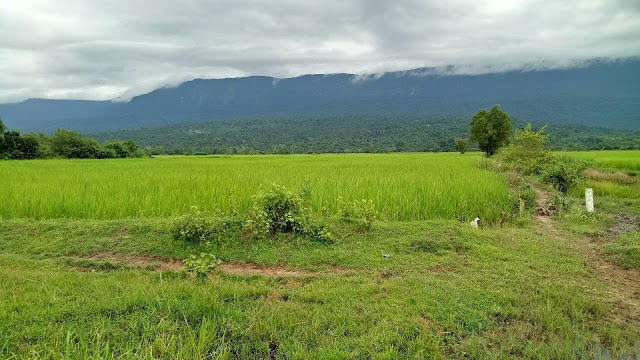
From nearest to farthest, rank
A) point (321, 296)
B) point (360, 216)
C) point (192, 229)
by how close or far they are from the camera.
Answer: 1. point (321, 296)
2. point (192, 229)
3. point (360, 216)

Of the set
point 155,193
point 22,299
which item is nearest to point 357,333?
point 22,299

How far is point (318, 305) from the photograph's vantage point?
3598mm

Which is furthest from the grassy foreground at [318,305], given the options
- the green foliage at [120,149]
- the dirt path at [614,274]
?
the green foliage at [120,149]

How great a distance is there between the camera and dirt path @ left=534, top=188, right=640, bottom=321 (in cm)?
375

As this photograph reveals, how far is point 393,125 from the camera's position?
10725 centimetres

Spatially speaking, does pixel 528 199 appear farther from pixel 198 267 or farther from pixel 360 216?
pixel 198 267

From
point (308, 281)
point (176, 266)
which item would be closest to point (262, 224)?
point (176, 266)

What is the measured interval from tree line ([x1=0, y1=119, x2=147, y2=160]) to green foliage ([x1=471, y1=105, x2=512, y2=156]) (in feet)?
112

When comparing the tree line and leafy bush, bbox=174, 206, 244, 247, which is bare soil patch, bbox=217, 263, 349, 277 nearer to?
leafy bush, bbox=174, 206, 244, 247

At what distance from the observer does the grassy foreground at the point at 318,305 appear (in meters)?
2.94

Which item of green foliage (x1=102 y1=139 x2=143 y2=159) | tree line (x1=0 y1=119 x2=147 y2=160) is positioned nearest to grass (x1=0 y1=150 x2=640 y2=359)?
tree line (x1=0 y1=119 x2=147 y2=160)

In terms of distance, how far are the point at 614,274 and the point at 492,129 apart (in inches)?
1079

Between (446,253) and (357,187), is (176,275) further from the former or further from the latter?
(357,187)

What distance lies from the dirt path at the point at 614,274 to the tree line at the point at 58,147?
125ft
